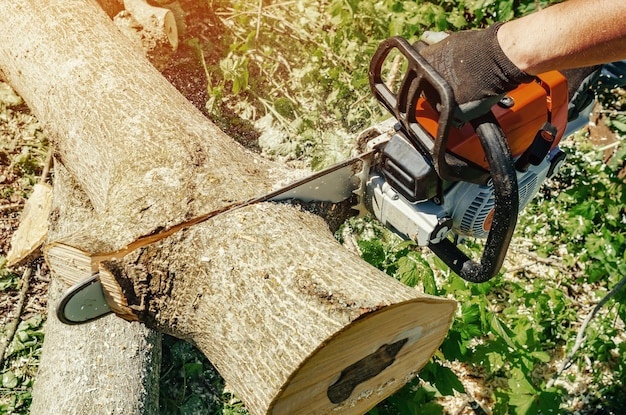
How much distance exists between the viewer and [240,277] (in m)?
1.86

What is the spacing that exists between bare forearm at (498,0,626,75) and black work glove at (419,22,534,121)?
0.03 m

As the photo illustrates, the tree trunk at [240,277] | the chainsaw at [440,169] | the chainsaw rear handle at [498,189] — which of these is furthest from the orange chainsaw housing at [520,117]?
the tree trunk at [240,277]

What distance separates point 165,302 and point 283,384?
1.86 feet

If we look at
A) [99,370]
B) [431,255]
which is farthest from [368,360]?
[431,255]

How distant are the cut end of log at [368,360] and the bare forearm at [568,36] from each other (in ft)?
2.83

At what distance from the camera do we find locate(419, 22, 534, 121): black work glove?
5.97 feet

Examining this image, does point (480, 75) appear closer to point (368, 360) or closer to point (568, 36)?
point (568, 36)

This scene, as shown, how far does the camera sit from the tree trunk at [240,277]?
1721 mm

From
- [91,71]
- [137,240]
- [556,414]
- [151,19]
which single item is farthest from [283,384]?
[151,19]

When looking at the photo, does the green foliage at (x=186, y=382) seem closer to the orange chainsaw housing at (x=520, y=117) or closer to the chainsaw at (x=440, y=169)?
the chainsaw at (x=440, y=169)

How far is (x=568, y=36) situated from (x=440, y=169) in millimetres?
569

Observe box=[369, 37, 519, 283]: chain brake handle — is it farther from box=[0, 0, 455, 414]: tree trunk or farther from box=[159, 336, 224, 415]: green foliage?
box=[159, 336, 224, 415]: green foliage

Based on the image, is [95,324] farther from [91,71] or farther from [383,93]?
[383,93]

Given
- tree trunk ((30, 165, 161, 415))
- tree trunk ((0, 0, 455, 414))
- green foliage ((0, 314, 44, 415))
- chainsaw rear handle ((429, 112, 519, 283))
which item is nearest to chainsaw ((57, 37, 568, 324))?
chainsaw rear handle ((429, 112, 519, 283))
